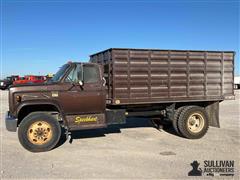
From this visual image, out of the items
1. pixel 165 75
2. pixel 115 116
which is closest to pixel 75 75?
pixel 115 116

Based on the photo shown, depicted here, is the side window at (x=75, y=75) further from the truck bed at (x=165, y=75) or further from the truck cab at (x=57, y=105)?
the truck bed at (x=165, y=75)

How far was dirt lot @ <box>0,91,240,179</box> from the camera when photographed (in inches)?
241

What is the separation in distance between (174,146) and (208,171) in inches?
85.2

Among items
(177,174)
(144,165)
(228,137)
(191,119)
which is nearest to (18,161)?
(144,165)

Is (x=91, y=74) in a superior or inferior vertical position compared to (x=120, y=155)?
superior

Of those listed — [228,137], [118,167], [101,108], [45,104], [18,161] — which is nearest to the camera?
[118,167]

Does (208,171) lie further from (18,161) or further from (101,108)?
(18,161)

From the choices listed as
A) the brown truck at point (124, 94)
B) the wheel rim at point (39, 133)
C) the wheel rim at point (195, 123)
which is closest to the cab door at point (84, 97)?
the brown truck at point (124, 94)

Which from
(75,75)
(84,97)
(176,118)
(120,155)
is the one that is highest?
(75,75)

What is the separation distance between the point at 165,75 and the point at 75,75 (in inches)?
109

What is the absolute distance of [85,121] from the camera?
27.7 ft

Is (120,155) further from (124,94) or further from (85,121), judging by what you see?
(124,94)

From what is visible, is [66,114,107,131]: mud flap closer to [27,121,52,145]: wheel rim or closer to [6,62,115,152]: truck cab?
[6,62,115,152]: truck cab

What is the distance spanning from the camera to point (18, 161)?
6941 millimetres
